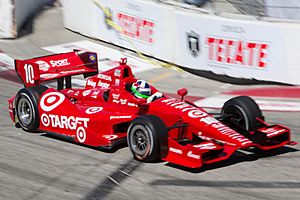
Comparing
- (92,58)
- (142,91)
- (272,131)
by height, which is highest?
(142,91)

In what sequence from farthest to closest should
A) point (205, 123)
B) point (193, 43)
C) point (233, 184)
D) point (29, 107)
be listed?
point (193, 43), point (29, 107), point (205, 123), point (233, 184)

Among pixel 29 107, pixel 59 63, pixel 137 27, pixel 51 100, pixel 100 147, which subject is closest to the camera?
pixel 100 147

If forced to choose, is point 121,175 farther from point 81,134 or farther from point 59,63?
point 59,63

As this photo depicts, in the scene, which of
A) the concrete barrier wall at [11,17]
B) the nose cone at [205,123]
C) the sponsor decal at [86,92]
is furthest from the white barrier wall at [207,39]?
the nose cone at [205,123]

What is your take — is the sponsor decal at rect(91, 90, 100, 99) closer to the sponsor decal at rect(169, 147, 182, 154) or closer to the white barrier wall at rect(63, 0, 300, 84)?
the sponsor decal at rect(169, 147, 182, 154)

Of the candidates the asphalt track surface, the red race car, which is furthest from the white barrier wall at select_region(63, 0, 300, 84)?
the red race car

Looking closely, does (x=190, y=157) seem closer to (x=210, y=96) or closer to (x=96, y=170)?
(x=96, y=170)

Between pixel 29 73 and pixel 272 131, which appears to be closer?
pixel 272 131

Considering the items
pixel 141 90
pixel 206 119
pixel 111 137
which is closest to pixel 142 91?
pixel 141 90

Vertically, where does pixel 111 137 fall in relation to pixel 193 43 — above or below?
above

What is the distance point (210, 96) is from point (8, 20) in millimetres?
6896

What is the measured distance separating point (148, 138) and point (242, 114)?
160 centimetres

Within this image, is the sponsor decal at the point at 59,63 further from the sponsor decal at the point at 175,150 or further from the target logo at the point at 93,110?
the sponsor decal at the point at 175,150

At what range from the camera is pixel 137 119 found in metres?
8.17
